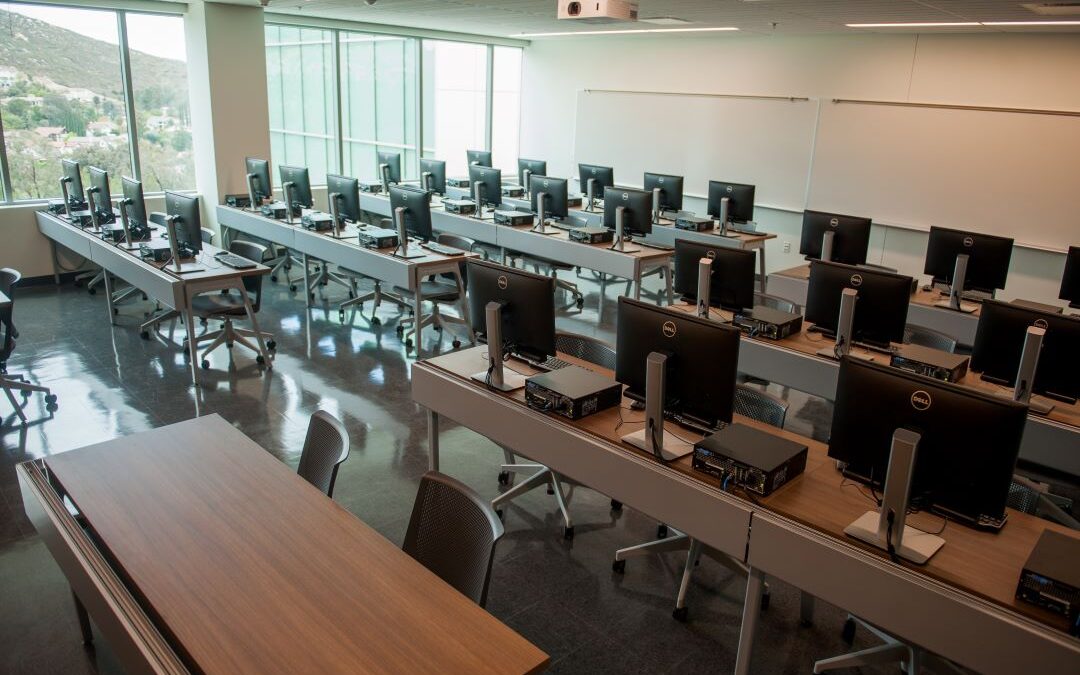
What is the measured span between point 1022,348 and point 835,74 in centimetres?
603

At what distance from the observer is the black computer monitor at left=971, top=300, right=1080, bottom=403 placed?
3.00 m

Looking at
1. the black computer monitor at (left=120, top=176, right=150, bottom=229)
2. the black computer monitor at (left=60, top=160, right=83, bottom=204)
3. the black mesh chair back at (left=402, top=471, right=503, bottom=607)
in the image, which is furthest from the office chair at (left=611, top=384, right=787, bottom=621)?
the black computer monitor at (left=60, top=160, right=83, bottom=204)

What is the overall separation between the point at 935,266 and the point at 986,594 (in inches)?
137

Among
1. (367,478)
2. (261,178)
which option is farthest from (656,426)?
(261,178)

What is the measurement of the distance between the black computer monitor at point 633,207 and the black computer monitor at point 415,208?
1.57 meters

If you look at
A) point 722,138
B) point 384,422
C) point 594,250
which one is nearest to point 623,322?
point 384,422

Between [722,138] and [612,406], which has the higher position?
[722,138]

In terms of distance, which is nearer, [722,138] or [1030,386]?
[1030,386]

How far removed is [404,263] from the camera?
5727mm

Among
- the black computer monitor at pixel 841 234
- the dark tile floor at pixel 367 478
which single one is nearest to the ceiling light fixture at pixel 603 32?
the black computer monitor at pixel 841 234

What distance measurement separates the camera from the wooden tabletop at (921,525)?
6.86ft

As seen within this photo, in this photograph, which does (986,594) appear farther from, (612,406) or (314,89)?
(314,89)

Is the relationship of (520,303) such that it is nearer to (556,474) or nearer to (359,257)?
(556,474)

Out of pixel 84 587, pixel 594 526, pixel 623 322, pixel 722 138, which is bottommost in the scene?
pixel 594 526
